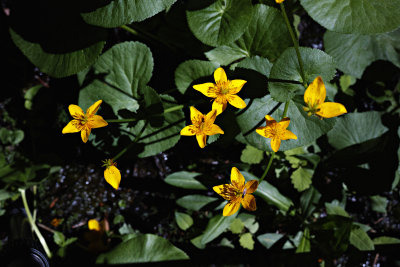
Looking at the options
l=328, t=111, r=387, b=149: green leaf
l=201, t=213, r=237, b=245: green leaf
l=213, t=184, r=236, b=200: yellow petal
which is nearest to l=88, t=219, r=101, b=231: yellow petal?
l=201, t=213, r=237, b=245: green leaf

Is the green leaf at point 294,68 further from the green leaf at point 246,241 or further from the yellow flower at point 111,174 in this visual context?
the green leaf at point 246,241

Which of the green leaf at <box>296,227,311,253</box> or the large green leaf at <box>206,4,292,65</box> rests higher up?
the large green leaf at <box>206,4,292,65</box>

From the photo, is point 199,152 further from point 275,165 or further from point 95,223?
point 95,223

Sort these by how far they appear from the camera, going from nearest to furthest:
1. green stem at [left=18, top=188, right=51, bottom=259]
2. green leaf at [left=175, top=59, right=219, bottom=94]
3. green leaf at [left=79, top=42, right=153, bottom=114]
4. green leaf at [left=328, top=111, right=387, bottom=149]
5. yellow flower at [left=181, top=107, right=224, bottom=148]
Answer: yellow flower at [left=181, top=107, right=224, bottom=148] < green leaf at [left=175, top=59, right=219, bottom=94] < green leaf at [left=79, top=42, right=153, bottom=114] < green leaf at [left=328, top=111, right=387, bottom=149] < green stem at [left=18, top=188, right=51, bottom=259]

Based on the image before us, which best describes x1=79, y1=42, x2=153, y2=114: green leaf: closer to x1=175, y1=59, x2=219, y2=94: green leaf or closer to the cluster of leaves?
the cluster of leaves

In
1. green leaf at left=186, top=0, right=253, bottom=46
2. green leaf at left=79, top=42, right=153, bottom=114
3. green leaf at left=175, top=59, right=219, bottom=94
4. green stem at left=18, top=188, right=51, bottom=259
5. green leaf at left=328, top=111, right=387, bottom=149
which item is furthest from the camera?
green stem at left=18, top=188, right=51, bottom=259

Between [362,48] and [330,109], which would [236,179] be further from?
[362,48]

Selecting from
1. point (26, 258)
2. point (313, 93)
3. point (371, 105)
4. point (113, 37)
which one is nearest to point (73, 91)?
point (113, 37)
